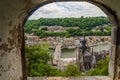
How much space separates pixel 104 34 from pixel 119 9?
26.5 metres

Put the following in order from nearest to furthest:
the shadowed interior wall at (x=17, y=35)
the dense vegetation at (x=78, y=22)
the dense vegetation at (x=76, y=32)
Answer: the shadowed interior wall at (x=17, y=35), the dense vegetation at (x=76, y=32), the dense vegetation at (x=78, y=22)

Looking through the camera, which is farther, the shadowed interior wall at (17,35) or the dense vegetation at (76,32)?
the dense vegetation at (76,32)

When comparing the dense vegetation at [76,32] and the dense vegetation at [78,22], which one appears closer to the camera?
the dense vegetation at [76,32]

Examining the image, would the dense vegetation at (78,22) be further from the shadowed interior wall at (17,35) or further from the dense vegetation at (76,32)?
the shadowed interior wall at (17,35)

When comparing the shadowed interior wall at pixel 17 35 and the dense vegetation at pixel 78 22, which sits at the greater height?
the dense vegetation at pixel 78 22

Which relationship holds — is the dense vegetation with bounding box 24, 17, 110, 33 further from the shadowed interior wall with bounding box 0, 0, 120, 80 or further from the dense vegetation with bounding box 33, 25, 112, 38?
the shadowed interior wall with bounding box 0, 0, 120, 80

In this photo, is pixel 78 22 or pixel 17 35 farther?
pixel 78 22

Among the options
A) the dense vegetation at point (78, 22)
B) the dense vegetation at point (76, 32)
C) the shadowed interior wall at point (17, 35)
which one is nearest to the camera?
the shadowed interior wall at point (17, 35)

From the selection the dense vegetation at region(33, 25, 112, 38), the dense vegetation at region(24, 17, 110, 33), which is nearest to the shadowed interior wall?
the dense vegetation at region(24, 17, 110, 33)

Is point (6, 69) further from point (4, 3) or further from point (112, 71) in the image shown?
point (112, 71)

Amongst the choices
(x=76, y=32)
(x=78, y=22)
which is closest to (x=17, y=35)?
(x=76, y=32)

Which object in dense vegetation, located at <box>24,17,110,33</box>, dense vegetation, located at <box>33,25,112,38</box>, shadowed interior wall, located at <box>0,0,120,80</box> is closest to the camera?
shadowed interior wall, located at <box>0,0,120,80</box>

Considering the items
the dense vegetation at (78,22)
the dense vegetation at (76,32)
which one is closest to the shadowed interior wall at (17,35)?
the dense vegetation at (78,22)

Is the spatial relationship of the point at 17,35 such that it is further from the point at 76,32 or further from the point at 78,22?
the point at 78,22
